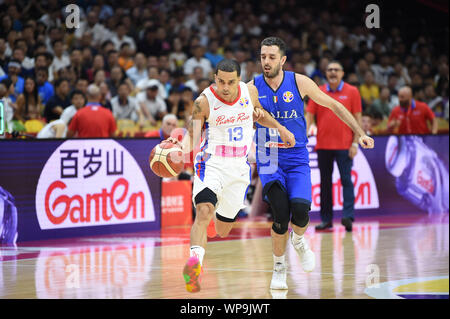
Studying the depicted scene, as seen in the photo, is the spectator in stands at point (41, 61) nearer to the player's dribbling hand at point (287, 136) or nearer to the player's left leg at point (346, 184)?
the player's left leg at point (346, 184)

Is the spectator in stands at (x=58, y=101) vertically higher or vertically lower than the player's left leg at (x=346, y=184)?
higher

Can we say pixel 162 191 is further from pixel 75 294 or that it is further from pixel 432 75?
pixel 432 75

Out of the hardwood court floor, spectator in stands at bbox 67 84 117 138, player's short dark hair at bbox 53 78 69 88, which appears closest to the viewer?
the hardwood court floor

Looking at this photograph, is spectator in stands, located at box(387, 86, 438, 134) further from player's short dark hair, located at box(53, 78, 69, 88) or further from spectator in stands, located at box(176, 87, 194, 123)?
player's short dark hair, located at box(53, 78, 69, 88)

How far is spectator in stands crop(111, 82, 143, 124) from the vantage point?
1557 cm

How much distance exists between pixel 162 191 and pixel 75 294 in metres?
6.41

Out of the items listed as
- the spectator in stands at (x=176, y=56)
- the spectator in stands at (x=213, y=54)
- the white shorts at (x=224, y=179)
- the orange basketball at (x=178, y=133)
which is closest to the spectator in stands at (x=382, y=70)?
the spectator in stands at (x=213, y=54)

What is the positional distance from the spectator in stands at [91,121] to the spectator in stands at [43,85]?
1.44 metres

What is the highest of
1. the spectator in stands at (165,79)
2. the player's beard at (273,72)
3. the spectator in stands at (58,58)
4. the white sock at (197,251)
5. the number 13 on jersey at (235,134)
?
the spectator in stands at (58,58)

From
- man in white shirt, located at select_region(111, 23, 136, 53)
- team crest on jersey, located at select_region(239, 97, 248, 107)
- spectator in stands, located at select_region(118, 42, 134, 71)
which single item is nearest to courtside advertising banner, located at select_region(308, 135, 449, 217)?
Result: spectator in stands, located at select_region(118, 42, 134, 71)

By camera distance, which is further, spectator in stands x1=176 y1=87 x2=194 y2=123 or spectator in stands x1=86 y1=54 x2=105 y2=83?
spectator in stands x1=176 y1=87 x2=194 y2=123

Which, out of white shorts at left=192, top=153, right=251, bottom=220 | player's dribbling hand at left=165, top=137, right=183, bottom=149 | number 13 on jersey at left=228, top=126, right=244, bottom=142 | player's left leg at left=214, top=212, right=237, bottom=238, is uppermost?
number 13 on jersey at left=228, top=126, right=244, bottom=142

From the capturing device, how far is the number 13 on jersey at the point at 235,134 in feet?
24.7

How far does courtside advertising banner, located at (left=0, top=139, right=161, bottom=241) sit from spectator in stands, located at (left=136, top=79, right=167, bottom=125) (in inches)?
99.7
